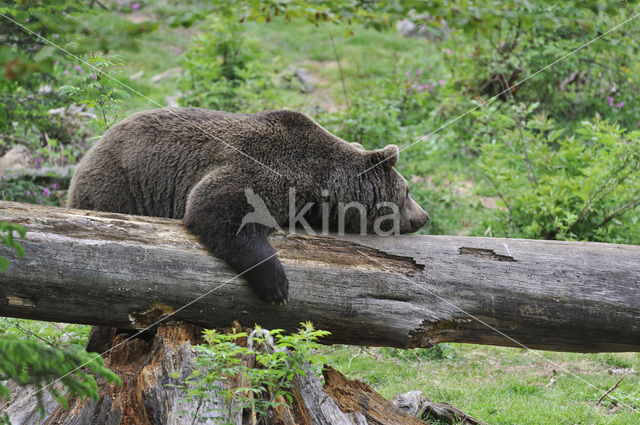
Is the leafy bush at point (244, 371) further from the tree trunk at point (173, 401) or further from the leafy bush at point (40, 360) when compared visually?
the leafy bush at point (40, 360)

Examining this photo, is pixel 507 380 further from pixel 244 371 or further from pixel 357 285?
pixel 244 371

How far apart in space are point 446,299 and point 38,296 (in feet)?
8.79

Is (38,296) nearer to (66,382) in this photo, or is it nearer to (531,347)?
(66,382)

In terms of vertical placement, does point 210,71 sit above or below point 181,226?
above

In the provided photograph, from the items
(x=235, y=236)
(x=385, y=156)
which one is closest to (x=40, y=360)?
(x=235, y=236)

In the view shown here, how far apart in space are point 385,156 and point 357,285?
4.65 ft

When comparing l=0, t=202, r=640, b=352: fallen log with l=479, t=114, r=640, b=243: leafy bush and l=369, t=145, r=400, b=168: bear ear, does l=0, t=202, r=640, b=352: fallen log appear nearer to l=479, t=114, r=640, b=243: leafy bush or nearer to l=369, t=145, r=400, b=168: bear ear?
l=369, t=145, r=400, b=168: bear ear

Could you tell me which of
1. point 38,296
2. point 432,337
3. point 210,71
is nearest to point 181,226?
point 38,296

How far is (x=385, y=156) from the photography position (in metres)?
5.36

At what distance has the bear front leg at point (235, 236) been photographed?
4191 millimetres

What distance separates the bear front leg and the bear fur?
Result: 11cm

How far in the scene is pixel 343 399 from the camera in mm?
4152

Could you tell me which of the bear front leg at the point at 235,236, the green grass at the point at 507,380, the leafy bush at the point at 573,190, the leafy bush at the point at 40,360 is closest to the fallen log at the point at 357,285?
the bear front leg at the point at 235,236

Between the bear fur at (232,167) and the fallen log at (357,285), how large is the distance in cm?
51
